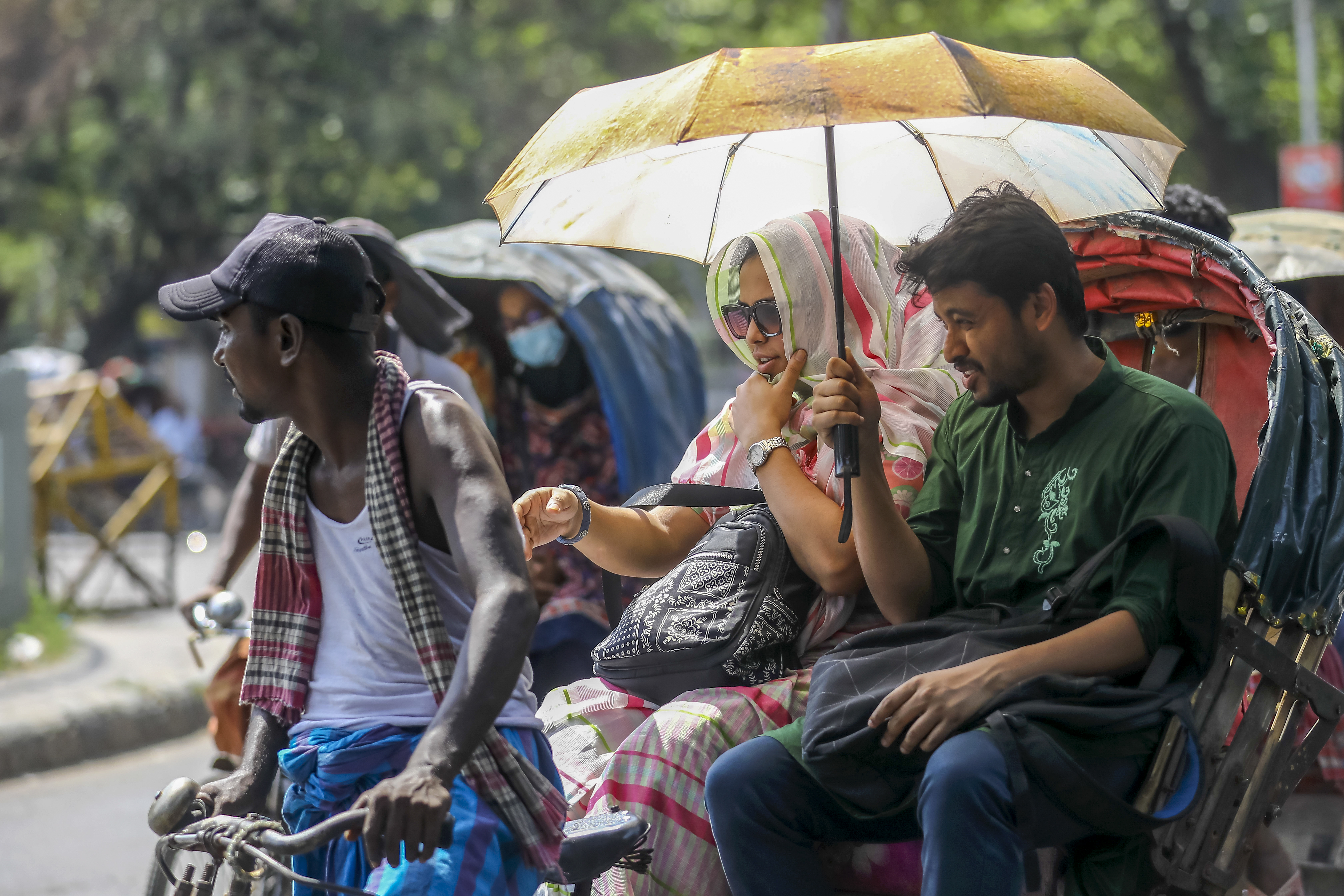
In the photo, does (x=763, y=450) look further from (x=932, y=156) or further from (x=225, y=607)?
(x=225, y=607)

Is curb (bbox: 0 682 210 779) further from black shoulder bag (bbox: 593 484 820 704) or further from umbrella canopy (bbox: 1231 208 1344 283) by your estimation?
umbrella canopy (bbox: 1231 208 1344 283)

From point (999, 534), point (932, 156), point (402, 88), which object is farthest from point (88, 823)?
point (402, 88)

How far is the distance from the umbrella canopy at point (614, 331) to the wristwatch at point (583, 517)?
2.05m

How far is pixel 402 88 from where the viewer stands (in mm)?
19422

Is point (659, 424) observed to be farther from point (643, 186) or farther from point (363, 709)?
point (363, 709)

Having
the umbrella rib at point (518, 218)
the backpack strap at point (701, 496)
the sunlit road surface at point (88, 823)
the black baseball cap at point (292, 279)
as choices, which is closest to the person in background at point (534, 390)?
the sunlit road surface at point (88, 823)

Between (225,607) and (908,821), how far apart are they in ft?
6.06

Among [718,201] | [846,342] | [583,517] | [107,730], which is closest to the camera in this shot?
[846,342]

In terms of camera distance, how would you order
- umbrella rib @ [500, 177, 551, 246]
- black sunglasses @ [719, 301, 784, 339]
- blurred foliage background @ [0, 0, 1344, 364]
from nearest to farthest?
black sunglasses @ [719, 301, 784, 339]
umbrella rib @ [500, 177, 551, 246]
blurred foliage background @ [0, 0, 1344, 364]

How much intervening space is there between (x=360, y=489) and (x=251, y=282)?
351mm

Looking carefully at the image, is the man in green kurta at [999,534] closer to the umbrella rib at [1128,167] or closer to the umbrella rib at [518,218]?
the umbrella rib at [1128,167]

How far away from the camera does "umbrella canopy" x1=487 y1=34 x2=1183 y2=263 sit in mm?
2463

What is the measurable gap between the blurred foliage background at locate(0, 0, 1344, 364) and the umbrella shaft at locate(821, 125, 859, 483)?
46.3 ft

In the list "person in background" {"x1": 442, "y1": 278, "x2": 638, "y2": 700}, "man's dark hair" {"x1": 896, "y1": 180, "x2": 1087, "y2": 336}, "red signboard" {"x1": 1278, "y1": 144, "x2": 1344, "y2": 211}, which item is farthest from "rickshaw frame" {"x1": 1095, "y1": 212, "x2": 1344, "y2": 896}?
"red signboard" {"x1": 1278, "y1": 144, "x2": 1344, "y2": 211}
